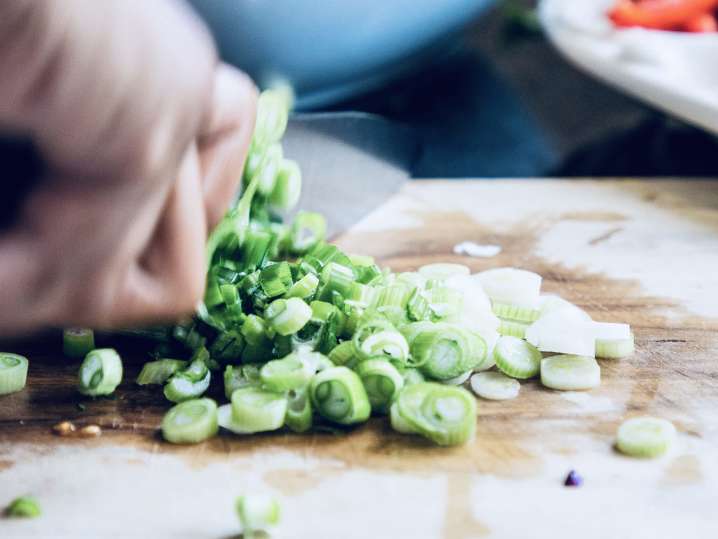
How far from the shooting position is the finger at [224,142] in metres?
0.80

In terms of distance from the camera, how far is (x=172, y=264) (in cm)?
75

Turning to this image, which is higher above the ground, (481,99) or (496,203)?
(481,99)

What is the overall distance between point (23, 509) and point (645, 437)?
0.56 m

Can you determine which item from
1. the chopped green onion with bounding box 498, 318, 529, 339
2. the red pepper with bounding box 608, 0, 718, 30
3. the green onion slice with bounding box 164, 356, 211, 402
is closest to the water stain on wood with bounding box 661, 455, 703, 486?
the chopped green onion with bounding box 498, 318, 529, 339

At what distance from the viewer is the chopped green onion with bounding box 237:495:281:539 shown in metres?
0.75

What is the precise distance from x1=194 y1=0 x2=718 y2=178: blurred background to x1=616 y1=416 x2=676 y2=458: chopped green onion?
2.59 ft

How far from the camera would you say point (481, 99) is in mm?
2102

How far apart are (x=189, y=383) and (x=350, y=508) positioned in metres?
0.25

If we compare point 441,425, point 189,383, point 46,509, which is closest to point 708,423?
point 441,425

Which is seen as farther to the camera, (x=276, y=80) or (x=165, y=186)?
(x=276, y=80)

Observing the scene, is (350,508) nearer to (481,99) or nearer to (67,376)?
(67,376)

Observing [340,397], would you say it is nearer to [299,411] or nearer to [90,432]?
[299,411]

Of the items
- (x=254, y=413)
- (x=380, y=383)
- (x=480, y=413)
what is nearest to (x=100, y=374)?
(x=254, y=413)

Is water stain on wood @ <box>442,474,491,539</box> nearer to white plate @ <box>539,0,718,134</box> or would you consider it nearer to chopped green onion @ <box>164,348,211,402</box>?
chopped green onion @ <box>164,348,211,402</box>
